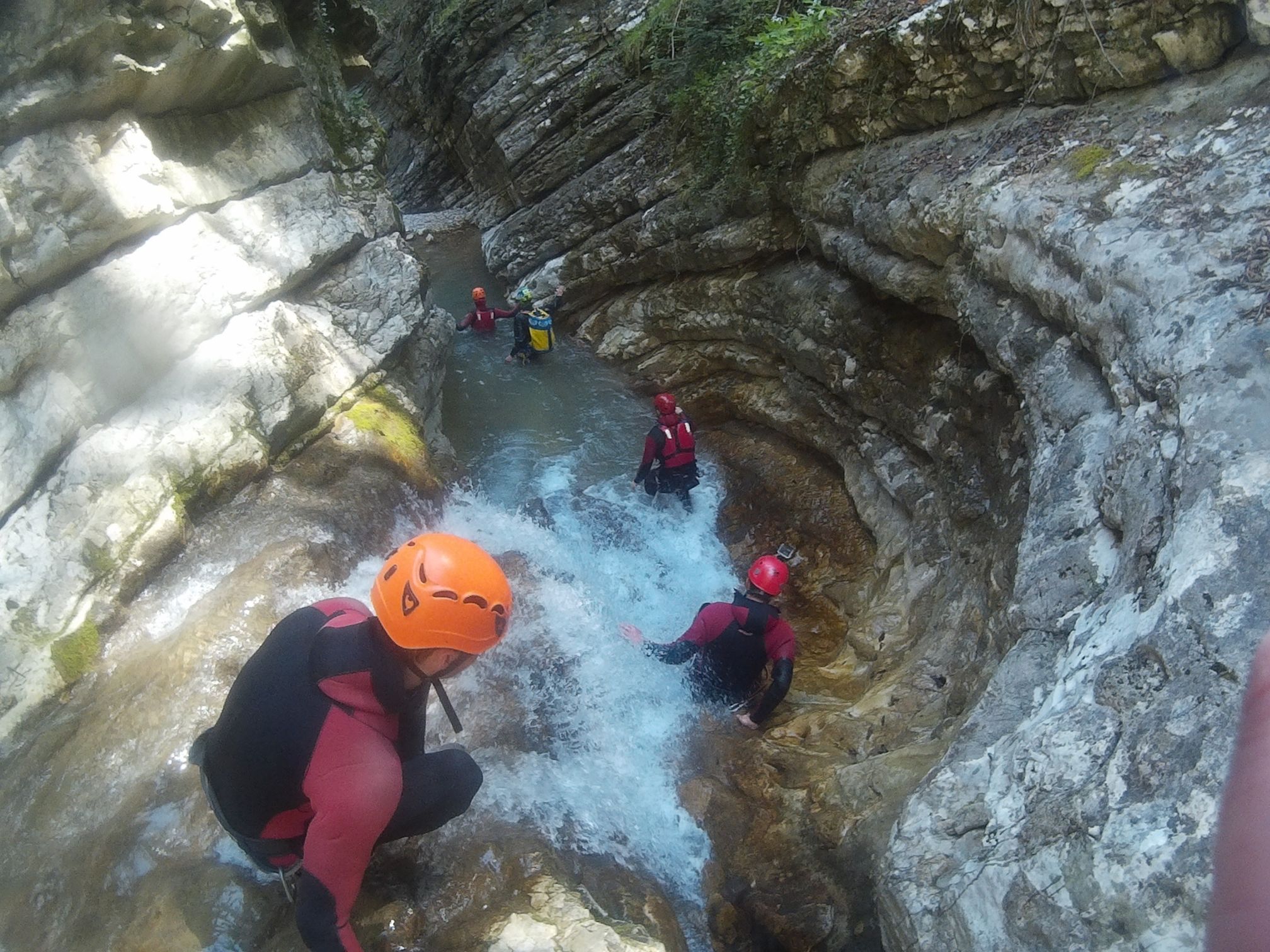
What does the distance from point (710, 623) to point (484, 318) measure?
9138 millimetres

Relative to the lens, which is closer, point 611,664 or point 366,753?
point 366,753

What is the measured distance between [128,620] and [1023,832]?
4.89 meters

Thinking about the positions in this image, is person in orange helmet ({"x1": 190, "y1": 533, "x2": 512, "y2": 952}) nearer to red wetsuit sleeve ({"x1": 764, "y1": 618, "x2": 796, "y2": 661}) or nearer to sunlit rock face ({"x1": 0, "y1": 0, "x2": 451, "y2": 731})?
sunlit rock face ({"x1": 0, "y1": 0, "x2": 451, "y2": 731})

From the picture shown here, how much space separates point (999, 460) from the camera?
5145 millimetres

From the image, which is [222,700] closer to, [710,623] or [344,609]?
[344,609]

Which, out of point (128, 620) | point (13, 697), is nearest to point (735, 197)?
point (128, 620)

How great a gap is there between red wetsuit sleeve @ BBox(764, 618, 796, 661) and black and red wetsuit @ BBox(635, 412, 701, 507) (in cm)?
337

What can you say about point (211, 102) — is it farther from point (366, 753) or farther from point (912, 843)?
point (912, 843)

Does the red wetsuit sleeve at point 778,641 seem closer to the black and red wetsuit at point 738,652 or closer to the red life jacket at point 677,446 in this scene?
the black and red wetsuit at point 738,652

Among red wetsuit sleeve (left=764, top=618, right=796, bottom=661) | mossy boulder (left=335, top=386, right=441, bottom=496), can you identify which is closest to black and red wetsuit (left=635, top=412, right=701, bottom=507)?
mossy boulder (left=335, top=386, right=441, bottom=496)

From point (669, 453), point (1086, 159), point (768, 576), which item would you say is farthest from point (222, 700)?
point (1086, 159)

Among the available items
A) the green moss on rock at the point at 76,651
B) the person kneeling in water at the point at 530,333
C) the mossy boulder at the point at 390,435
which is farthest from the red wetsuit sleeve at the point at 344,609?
the person kneeling in water at the point at 530,333

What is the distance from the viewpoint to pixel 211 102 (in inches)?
261

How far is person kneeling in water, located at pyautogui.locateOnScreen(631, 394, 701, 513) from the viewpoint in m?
8.24
